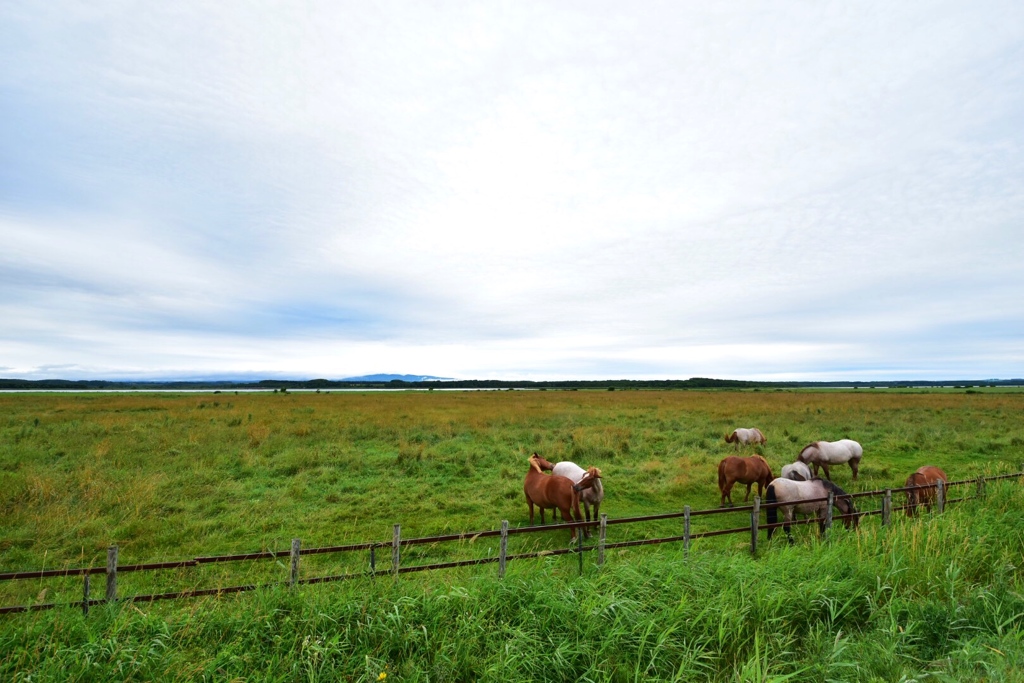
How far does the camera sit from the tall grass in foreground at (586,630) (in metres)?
3.96

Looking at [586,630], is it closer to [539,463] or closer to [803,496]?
[539,463]

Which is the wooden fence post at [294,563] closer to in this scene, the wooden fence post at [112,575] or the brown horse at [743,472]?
the wooden fence post at [112,575]

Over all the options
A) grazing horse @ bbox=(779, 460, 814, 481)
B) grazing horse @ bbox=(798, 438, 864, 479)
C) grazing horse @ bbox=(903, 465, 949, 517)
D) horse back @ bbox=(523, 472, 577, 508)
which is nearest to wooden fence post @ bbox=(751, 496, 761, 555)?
horse back @ bbox=(523, 472, 577, 508)

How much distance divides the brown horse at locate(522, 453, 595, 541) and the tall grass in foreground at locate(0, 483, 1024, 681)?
3172 mm

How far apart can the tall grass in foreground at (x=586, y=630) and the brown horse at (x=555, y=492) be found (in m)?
3.17

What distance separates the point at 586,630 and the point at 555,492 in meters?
4.92

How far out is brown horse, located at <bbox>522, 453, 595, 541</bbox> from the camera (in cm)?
908

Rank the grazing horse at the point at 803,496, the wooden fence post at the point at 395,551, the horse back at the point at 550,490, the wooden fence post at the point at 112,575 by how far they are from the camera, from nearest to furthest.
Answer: the wooden fence post at the point at 112,575
the wooden fence post at the point at 395,551
the grazing horse at the point at 803,496
the horse back at the point at 550,490

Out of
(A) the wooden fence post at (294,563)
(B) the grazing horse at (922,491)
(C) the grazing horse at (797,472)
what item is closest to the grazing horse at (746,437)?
(C) the grazing horse at (797,472)

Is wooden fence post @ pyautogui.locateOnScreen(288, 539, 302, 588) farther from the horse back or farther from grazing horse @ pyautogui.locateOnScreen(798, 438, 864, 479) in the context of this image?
grazing horse @ pyautogui.locateOnScreen(798, 438, 864, 479)

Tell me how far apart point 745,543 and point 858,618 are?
11.9 feet

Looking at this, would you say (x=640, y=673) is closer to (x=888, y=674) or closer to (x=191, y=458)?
(x=888, y=674)

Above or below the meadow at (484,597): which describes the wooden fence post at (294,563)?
above

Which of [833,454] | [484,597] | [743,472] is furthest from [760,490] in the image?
[484,597]
